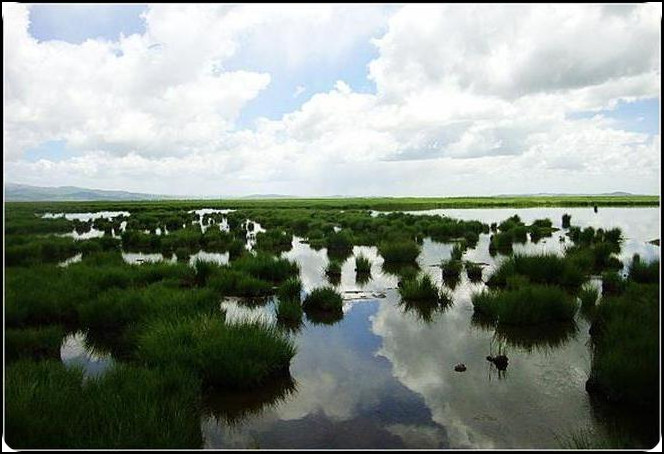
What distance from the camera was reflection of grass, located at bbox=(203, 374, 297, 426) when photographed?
6.69m

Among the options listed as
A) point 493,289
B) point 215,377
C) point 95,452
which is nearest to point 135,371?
point 215,377

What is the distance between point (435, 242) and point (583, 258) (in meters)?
12.5

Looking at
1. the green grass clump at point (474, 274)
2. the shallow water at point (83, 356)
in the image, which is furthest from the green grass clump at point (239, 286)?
the green grass clump at point (474, 274)

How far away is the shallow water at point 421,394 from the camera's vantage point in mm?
6133

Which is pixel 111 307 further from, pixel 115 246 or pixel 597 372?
pixel 115 246

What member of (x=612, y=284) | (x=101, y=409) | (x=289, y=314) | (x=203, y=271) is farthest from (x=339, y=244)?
(x=101, y=409)

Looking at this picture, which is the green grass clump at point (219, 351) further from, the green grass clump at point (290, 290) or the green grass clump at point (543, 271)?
the green grass clump at point (543, 271)

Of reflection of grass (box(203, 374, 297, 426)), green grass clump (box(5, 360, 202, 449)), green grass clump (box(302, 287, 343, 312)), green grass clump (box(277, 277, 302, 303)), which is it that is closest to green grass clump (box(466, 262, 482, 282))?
green grass clump (box(302, 287, 343, 312))

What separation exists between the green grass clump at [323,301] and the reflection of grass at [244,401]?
4838 millimetres

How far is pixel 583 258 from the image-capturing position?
1680cm

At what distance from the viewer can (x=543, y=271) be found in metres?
14.8

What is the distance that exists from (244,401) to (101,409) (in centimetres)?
211

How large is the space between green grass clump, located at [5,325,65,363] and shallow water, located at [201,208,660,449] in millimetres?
3887

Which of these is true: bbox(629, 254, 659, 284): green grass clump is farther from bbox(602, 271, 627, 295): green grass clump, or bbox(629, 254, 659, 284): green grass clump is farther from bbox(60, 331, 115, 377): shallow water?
bbox(60, 331, 115, 377): shallow water
